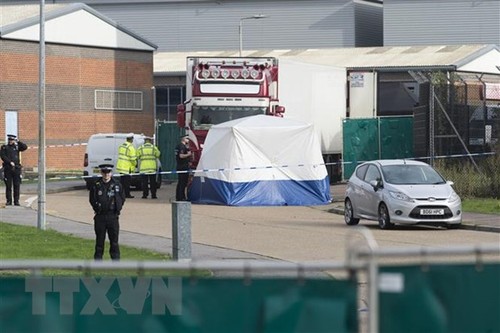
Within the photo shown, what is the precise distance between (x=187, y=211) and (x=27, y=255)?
9.62 feet

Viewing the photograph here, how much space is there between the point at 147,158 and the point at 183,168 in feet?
6.15

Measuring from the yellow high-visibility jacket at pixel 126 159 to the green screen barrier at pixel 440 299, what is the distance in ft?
90.8

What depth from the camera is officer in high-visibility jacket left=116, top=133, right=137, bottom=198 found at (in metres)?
33.3

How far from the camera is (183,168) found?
3247 cm

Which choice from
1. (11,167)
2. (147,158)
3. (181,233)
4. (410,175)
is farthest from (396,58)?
(181,233)

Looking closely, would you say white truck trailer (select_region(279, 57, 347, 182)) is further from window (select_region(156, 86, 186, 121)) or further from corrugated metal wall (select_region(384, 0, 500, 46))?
corrugated metal wall (select_region(384, 0, 500, 46))

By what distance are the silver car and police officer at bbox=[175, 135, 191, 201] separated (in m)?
7.49

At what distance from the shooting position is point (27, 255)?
18.8 meters

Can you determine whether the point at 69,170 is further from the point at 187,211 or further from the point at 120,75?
the point at 187,211

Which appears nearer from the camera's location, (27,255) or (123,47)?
(27,255)

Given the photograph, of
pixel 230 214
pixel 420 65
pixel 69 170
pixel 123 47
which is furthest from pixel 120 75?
pixel 230 214

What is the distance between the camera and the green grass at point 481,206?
27058 millimetres

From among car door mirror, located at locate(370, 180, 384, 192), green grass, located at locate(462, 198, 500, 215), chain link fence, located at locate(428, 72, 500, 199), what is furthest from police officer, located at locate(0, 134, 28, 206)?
chain link fence, located at locate(428, 72, 500, 199)

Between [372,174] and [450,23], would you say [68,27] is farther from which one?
[372,174]
